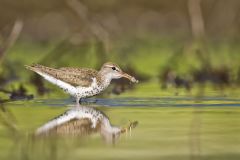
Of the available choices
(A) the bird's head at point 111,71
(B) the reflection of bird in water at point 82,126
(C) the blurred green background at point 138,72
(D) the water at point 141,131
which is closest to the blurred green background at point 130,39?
(C) the blurred green background at point 138,72

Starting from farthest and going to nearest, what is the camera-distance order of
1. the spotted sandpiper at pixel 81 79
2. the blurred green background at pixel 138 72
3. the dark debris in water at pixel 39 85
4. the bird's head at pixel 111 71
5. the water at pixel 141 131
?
the dark debris in water at pixel 39 85 < the bird's head at pixel 111 71 < the spotted sandpiper at pixel 81 79 < the blurred green background at pixel 138 72 < the water at pixel 141 131

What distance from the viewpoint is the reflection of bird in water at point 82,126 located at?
10000mm

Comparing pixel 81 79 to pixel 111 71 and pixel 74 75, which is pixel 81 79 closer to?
pixel 74 75

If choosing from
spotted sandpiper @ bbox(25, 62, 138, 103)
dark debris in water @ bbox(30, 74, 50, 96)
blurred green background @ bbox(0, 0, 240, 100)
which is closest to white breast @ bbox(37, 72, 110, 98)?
spotted sandpiper @ bbox(25, 62, 138, 103)

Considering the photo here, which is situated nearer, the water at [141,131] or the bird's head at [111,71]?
the water at [141,131]

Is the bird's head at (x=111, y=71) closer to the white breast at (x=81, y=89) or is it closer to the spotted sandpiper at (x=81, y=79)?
the spotted sandpiper at (x=81, y=79)

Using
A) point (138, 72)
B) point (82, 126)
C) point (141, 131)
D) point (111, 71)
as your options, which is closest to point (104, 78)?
point (111, 71)

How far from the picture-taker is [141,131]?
1023 cm

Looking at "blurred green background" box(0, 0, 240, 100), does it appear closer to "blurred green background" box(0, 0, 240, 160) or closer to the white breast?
"blurred green background" box(0, 0, 240, 160)

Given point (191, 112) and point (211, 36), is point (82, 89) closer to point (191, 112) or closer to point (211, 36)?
point (191, 112)

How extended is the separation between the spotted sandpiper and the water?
19 centimetres

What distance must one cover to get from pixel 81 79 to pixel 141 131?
12.2 ft

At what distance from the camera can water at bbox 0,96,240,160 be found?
874cm

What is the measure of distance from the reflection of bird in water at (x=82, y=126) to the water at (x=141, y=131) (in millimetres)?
84
